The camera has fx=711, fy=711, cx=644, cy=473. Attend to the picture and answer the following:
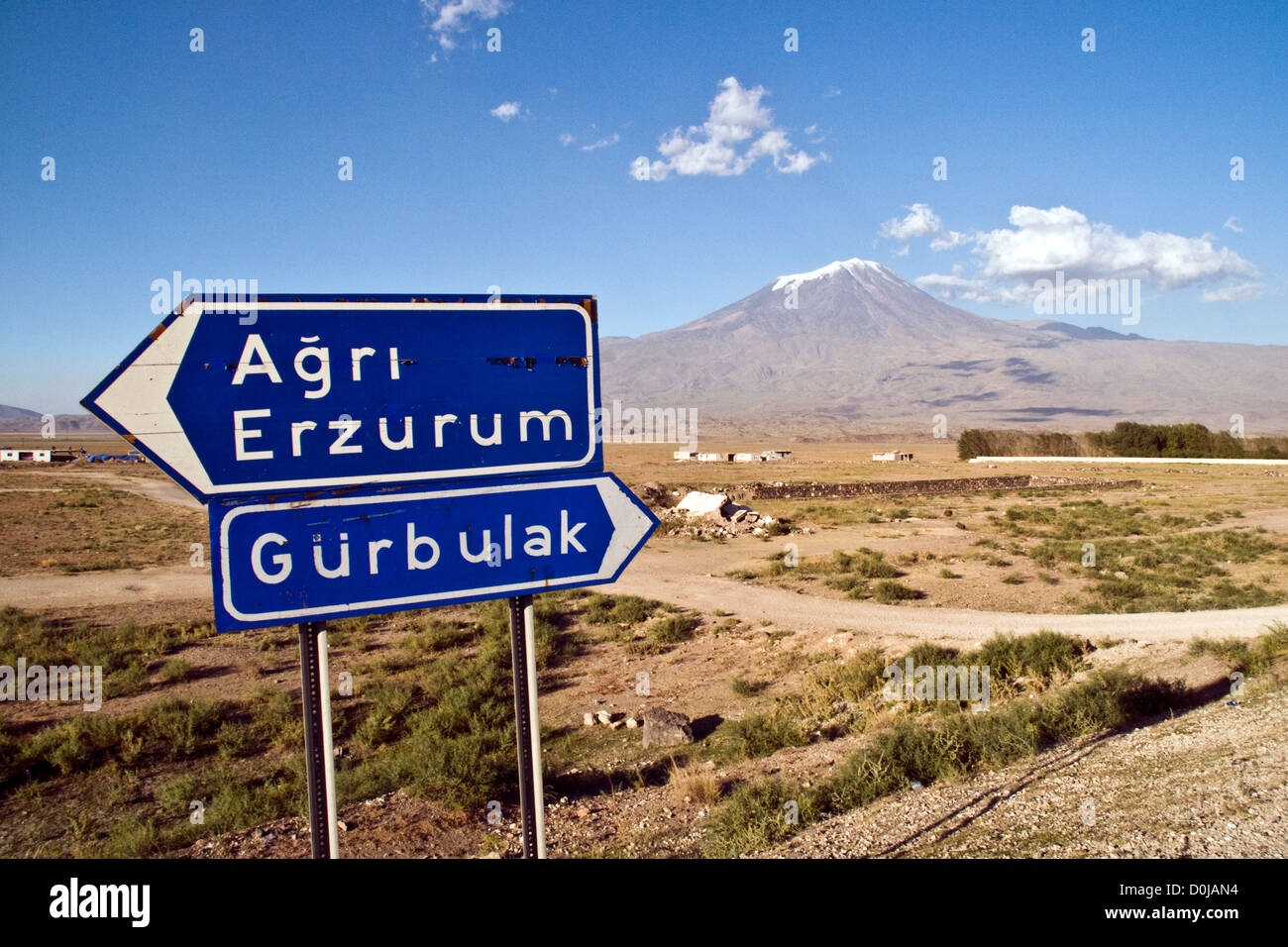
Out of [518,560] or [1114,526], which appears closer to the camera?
[518,560]

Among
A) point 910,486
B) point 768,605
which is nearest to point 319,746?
point 768,605

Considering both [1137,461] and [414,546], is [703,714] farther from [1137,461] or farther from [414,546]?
[1137,461]

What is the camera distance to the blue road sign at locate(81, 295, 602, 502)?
211 centimetres

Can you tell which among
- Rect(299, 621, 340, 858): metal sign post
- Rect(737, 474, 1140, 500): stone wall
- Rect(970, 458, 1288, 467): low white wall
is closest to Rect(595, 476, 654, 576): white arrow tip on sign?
Rect(299, 621, 340, 858): metal sign post

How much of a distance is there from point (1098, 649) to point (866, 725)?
12.6 ft

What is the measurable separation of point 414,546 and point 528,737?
775 millimetres

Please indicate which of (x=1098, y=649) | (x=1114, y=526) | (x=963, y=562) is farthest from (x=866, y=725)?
(x=1114, y=526)

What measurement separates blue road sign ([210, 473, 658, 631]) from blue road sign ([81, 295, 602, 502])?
3.1 inches

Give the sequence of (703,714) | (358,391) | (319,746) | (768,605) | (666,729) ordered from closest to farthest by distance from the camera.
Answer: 1. (319,746)
2. (358,391)
3. (666,729)
4. (703,714)
5. (768,605)

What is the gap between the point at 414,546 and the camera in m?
2.41

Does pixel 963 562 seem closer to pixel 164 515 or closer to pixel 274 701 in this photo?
pixel 274 701

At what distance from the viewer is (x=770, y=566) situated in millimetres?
18062

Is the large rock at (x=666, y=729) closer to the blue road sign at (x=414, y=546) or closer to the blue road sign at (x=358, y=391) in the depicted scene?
the blue road sign at (x=414, y=546)

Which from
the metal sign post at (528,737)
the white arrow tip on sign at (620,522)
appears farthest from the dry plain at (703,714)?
the white arrow tip on sign at (620,522)
